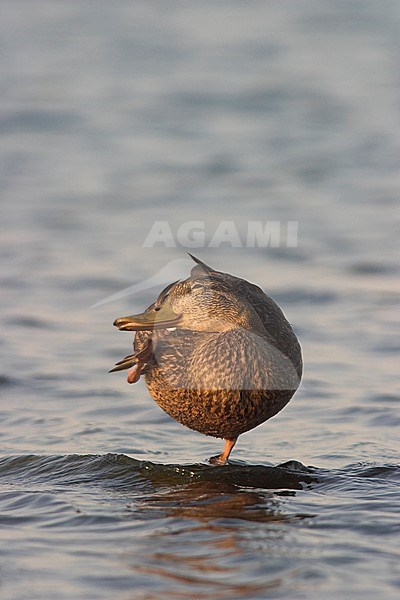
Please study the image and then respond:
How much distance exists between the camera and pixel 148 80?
50.4ft

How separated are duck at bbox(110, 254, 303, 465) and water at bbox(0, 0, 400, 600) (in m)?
0.36

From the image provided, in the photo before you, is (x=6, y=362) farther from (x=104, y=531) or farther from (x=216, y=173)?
(x=216, y=173)

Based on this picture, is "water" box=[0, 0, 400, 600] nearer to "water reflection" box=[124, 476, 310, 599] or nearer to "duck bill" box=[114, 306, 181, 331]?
"water reflection" box=[124, 476, 310, 599]

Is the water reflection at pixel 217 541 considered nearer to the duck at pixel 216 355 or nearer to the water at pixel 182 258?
the water at pixel 182 258

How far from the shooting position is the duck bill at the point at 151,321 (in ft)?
19.6

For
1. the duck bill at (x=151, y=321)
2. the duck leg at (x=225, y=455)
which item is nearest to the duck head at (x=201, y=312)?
the duck bill at (x=151, y=321)

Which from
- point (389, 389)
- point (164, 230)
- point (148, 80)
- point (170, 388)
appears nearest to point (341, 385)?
point (389, 389)

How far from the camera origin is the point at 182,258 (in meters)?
9.68

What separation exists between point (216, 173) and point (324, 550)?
791 centimetres

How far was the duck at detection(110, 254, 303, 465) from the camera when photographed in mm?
5879

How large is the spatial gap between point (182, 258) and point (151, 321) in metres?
3.70

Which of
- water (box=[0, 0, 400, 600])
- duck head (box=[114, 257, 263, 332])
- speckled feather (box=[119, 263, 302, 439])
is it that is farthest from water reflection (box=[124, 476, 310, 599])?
duck head (box=[114, 257, 263, 332])

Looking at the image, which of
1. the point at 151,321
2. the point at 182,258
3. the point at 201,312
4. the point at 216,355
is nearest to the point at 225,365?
the point at 216,355

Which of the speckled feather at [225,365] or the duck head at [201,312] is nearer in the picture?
the speckled feather at [225,365]
